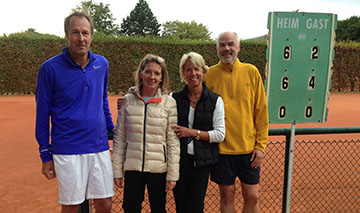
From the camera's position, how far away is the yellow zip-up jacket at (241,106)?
90.3 inches

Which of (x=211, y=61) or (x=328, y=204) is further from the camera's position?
(x=211, y=61)

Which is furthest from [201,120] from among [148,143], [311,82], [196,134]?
[311,82]

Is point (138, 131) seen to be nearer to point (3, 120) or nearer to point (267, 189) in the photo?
point (267, 189)

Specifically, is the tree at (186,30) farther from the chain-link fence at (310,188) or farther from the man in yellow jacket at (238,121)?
the man in yellow jacket at (238,121)

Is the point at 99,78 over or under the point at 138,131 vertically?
over

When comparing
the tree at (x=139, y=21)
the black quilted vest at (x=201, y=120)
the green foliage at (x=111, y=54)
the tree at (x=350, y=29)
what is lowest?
the black quilted vest at (x=201, y=120)

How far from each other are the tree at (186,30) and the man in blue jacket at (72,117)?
5810 centimetres

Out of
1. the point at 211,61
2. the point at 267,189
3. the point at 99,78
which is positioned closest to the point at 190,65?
the point at 99,78

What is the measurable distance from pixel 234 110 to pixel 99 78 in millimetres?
1132

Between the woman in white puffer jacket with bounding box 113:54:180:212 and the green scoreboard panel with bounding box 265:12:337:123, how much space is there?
1.04 metres

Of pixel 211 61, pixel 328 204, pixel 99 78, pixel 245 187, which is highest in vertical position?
pixel 211 61

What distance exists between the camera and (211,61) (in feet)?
57.1

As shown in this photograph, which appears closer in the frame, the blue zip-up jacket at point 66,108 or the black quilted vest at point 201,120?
the blue zip-up jacket at point 66,108

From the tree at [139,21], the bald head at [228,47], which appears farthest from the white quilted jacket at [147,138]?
the tree at [139,21]
